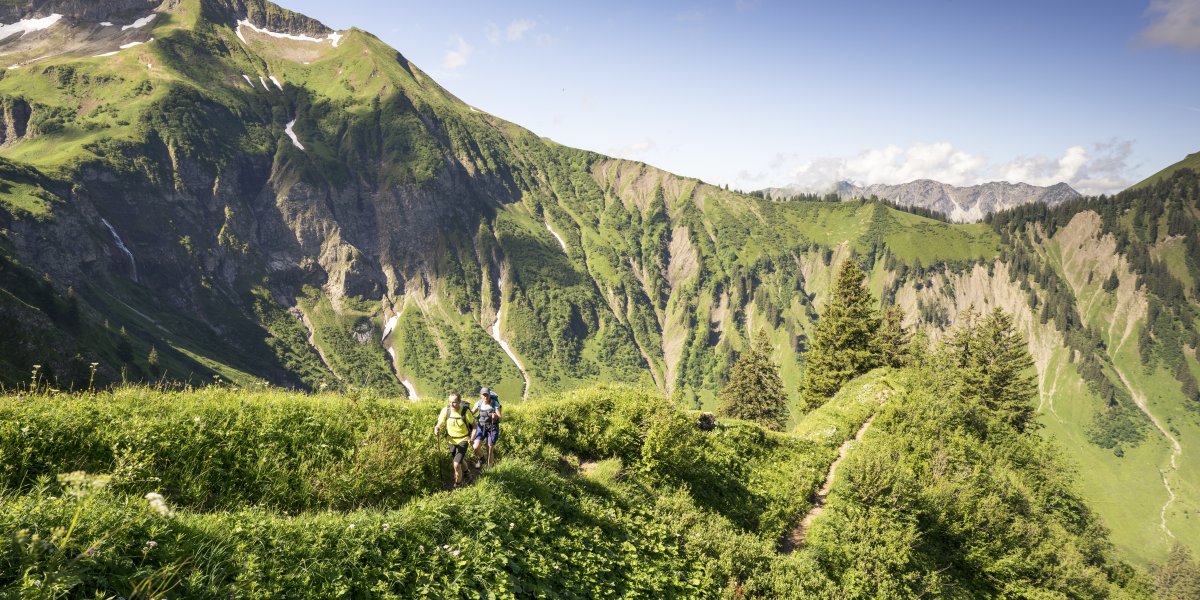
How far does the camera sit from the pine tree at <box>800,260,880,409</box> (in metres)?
48.5

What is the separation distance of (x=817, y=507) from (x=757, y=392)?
41026 mm

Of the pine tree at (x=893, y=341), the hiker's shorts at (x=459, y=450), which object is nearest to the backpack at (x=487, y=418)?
the hiker's shorts at (x=459, y=450)

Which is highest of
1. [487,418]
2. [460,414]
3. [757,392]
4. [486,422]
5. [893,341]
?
[460,414]

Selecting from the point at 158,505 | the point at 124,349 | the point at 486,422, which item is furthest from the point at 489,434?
the point at 124,349

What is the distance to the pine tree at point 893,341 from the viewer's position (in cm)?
4983

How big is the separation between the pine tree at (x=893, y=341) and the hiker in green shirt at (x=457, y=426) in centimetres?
4584

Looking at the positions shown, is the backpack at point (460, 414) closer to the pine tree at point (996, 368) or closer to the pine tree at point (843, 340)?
the pine tree at point (843, 340)

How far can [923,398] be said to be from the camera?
1318 inches

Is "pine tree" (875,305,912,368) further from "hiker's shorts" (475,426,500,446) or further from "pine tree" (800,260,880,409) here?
"hiker's shorts" (475,426,500,446)

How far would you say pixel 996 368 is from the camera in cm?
5069

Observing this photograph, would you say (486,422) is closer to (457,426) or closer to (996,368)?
(457,426)

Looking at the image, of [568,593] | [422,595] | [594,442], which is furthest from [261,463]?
[594,442]

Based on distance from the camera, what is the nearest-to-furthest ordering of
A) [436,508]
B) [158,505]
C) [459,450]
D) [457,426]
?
1. [158,505]
2. [436,508]
3. [459,450]
4. [457,426]

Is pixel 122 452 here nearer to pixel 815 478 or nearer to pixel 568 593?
pixel 568 593
